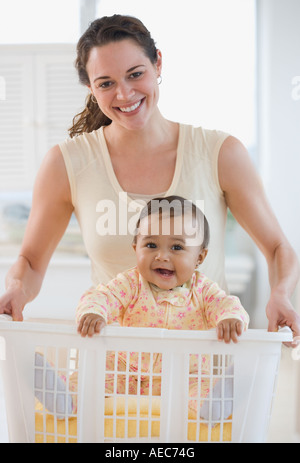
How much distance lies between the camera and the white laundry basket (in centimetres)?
85

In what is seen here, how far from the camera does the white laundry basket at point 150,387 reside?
85 centimetres

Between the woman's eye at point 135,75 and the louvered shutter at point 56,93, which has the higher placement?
the louvered shutter at point 56,93

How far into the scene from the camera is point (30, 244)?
137cm

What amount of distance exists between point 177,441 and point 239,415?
10cm

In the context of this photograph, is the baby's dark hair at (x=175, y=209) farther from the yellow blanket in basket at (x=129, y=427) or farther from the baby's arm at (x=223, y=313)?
the yellow blanket in basket at (x=129, y=427)

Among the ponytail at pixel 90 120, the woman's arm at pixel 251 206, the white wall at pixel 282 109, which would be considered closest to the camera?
the woman's arm at pixel 251 206

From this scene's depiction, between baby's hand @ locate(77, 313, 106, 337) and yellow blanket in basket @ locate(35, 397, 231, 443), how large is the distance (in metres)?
0.12

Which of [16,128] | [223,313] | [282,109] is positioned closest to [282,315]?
[223,313]

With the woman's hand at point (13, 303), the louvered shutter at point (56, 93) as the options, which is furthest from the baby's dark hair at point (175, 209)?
the louvered shutter at point (56, 93)

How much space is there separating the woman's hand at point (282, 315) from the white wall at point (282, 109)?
6.77 ft

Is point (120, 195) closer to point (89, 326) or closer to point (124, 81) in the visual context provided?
point (124, 81)

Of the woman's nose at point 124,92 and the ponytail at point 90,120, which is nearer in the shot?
the woman's nose at point 124,92
